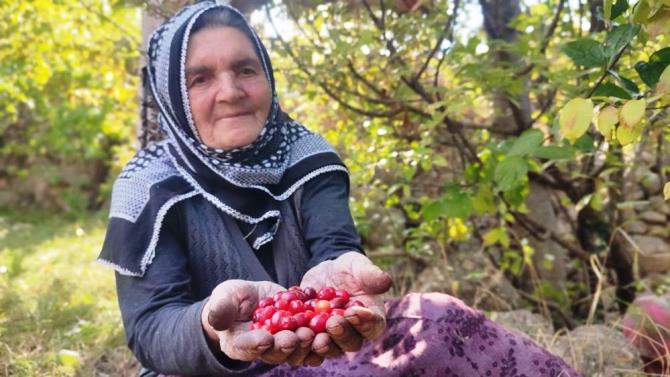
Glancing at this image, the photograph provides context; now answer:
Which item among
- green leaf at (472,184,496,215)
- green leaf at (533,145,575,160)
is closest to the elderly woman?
green leaf at (533,145,575,160)

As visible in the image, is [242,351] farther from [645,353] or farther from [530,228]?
[530,228]

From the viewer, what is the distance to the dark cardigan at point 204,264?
4.85 ft

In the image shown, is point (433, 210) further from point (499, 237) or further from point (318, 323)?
point (318, 323)

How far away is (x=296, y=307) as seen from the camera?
136 centimetres

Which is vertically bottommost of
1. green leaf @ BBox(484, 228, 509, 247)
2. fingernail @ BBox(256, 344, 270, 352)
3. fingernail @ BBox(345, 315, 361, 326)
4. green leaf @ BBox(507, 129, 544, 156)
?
green leaf @ BBox(484, 228, 509, 247)

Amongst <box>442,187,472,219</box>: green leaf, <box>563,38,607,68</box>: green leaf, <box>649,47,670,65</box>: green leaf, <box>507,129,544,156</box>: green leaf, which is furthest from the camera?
<box>442,187,472,219</box>: green leaf

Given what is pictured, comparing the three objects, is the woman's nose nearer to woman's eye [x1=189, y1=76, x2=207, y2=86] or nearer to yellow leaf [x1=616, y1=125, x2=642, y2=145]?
woman's eye [x1=189, y1=76, x2=207, y2=86]

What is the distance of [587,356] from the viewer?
2.56m

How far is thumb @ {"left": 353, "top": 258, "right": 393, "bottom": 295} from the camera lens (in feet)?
4.68

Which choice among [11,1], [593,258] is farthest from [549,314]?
[11,1]

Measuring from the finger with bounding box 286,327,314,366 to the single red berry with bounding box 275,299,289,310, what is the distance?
82 millimetres

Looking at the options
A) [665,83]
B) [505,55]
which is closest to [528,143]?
[665,83]

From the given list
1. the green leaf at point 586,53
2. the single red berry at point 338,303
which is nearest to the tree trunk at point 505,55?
the green leaf at point 586,53

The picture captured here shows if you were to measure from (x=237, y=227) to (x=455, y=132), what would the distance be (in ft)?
4.43
